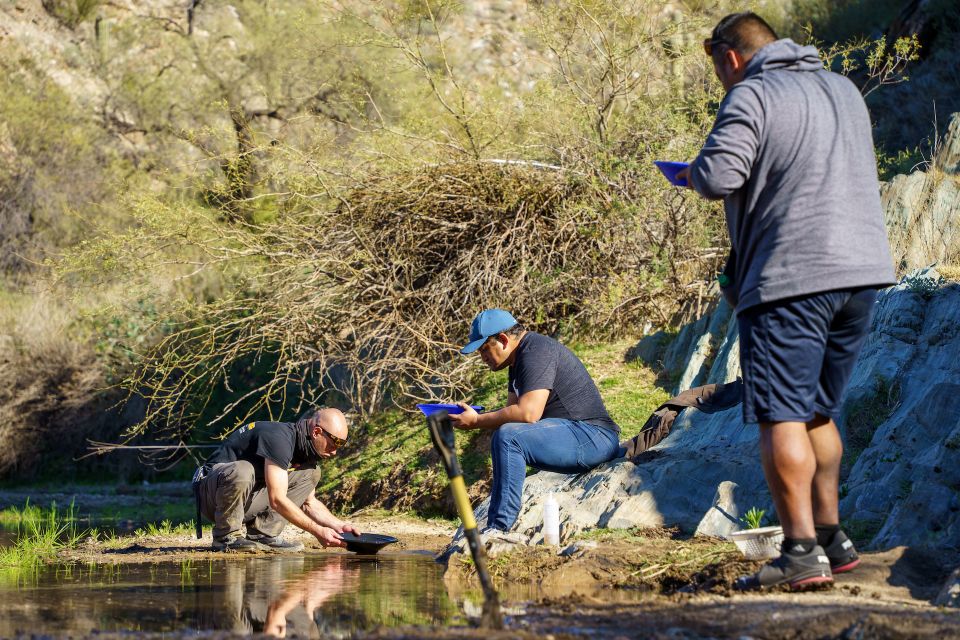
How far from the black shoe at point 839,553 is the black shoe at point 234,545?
4.66m

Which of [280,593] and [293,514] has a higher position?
[293,514]

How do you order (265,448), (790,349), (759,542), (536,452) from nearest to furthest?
1. (790,349)
2. (759,542)
3. (536,452)
4. (265,448)

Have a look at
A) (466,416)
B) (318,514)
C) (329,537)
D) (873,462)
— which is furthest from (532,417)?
(318,514)

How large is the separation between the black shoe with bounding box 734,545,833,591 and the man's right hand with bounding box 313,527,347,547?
154 inches

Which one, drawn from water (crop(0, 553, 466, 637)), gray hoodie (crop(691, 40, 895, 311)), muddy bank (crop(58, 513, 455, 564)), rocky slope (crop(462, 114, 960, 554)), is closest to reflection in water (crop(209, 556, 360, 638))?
water (crop(0, 553, 466, 637))

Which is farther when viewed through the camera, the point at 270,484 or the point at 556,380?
the point at 270,484

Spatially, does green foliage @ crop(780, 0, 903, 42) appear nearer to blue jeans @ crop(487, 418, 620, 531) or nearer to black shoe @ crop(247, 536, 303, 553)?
blue jeans @ crop(487, 418, 620, 531)


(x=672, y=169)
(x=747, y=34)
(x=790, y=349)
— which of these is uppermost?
(x=747, y=34)

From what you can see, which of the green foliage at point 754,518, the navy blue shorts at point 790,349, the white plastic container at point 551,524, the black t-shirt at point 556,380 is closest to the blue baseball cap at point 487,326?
the black t-shirt at point 556,380

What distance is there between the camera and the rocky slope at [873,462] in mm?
5574

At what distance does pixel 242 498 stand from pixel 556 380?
265cm

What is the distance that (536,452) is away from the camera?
22.3 feet

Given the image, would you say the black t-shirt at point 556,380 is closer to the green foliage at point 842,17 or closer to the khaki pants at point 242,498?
the khaki pants at point 242,498

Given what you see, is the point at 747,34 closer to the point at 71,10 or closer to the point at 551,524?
the point at 551,524
